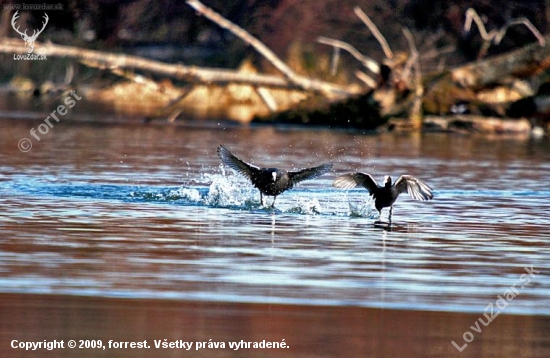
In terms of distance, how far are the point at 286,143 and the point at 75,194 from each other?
10.7 m

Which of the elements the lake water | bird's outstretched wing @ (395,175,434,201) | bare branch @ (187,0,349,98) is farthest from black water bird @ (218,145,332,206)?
bare branch @ (187,0,349,98)

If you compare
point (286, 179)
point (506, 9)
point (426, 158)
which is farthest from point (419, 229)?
point (506, 9)

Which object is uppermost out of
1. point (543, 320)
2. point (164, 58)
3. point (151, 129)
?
point (164, 58)

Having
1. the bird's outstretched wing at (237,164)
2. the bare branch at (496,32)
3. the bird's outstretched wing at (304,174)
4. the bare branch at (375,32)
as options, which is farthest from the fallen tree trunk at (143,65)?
the bird's outstretched wing at (304,174)

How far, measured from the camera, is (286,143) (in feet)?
82.2

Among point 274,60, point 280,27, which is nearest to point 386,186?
point 274,60

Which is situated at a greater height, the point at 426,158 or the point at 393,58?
the point at 393,58

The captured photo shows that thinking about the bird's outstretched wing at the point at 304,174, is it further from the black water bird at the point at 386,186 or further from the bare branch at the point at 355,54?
the bare branch at the point at 355,54

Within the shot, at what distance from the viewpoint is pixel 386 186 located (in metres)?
12.9

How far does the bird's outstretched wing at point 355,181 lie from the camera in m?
13.2

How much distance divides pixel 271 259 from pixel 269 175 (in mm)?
3644

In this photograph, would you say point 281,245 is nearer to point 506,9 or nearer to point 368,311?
point 368,311

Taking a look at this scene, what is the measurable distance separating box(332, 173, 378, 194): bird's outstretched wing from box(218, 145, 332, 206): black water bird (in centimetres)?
64

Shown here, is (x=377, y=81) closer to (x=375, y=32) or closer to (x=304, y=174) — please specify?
(x=375, y=32)
